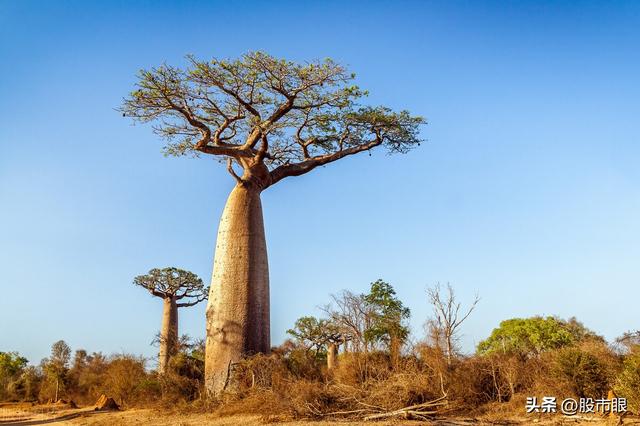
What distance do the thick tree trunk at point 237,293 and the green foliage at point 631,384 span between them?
5.07 m

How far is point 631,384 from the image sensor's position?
19.0 feet

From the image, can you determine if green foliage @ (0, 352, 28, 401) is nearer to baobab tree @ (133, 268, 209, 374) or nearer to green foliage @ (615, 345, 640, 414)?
baobab tree @ (133, 268, 209, 374)

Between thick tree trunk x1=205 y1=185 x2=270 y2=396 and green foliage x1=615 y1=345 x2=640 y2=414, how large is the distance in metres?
5.07

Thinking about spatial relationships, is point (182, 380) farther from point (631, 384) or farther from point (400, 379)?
point (631, 384)

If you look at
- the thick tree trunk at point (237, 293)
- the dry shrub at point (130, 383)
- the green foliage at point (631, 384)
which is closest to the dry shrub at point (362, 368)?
the thick tree trunk at point (237, 293)

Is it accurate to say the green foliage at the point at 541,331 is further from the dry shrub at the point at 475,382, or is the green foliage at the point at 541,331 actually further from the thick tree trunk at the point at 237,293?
the thick tree trunk at the point at 237,293

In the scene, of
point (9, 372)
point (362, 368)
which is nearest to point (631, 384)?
point (362, 368)

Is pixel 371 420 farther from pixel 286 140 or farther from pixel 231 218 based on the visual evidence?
pixel 286 140

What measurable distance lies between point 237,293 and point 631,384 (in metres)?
5.61

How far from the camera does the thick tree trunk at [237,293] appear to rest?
8.12 metres

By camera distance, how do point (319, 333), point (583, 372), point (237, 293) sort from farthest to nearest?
point (319, 333) → point (237, 293) → point (583, 372)

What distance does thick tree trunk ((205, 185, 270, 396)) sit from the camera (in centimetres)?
812

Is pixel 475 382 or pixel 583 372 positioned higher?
pixel 583 372

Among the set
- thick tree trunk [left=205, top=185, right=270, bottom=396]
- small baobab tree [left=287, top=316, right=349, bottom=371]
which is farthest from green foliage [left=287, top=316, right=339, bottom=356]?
thick tree trunk [left=205, top=185, right=270, bottom=396]
